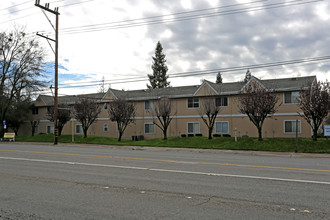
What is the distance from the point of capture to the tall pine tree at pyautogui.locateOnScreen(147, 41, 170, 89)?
7356 centimetres

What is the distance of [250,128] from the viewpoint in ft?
105

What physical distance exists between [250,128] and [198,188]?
25.5m

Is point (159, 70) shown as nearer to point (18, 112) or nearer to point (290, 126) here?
point (18, 112)

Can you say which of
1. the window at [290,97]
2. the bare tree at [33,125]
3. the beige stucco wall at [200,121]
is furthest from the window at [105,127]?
the window at [290,97]

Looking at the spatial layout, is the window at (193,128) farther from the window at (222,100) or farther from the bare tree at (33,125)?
the bare tree at (33,125)

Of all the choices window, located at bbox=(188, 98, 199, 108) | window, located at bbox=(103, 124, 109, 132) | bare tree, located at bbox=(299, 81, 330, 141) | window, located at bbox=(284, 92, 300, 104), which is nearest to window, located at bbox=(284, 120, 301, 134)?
window, located at bbox=(284, 92, 300, 104)

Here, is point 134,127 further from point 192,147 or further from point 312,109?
point 312,109

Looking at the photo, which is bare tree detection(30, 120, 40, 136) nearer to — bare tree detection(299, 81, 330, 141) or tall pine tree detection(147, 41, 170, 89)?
tall pine tree detection(147, 41, 170, 89)

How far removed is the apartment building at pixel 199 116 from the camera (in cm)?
3027

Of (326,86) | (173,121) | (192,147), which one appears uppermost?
(326,86)

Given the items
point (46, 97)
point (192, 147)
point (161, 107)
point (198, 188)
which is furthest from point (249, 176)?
point (46, 97)

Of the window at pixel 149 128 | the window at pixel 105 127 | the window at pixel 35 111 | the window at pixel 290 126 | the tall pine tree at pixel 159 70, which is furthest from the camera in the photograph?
the tall pine tree at pixel 159 70

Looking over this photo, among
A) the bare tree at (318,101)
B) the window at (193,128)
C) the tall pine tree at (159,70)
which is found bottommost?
the window at (193,128)

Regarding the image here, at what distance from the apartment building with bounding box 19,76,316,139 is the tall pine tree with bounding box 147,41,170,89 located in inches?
1207
